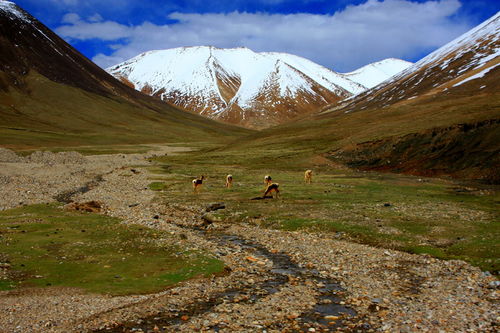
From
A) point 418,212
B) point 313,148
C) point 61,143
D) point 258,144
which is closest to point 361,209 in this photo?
point 418,212

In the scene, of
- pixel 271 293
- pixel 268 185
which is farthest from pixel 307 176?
pixel 271 293

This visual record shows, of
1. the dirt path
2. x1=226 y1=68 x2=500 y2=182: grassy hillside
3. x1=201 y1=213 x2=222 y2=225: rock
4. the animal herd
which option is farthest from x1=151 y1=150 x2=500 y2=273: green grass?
x1=226 y1=68 x2=500 y2=182: grassy hillside

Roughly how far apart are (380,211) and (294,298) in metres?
21.7

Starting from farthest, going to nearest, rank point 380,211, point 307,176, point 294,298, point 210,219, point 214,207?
point 307,176 < point 214,207 < point 210,219 < point 380,211 < point 294,298

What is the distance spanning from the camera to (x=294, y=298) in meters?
19.9

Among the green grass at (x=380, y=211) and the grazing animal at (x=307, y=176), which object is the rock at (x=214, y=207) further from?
the grazing animal at (x=307, y=176)

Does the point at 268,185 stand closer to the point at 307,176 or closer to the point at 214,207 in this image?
the point at 307,176

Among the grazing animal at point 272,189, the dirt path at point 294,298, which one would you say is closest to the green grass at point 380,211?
the grazing animal at point 272,189

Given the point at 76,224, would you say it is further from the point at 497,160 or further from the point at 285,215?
the point at 497,160

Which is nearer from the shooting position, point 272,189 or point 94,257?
point 94,257

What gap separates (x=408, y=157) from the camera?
275 ft

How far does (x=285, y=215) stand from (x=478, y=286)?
19.6m

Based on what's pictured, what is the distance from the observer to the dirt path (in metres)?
16.7

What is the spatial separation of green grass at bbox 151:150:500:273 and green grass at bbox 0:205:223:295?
452 inches
